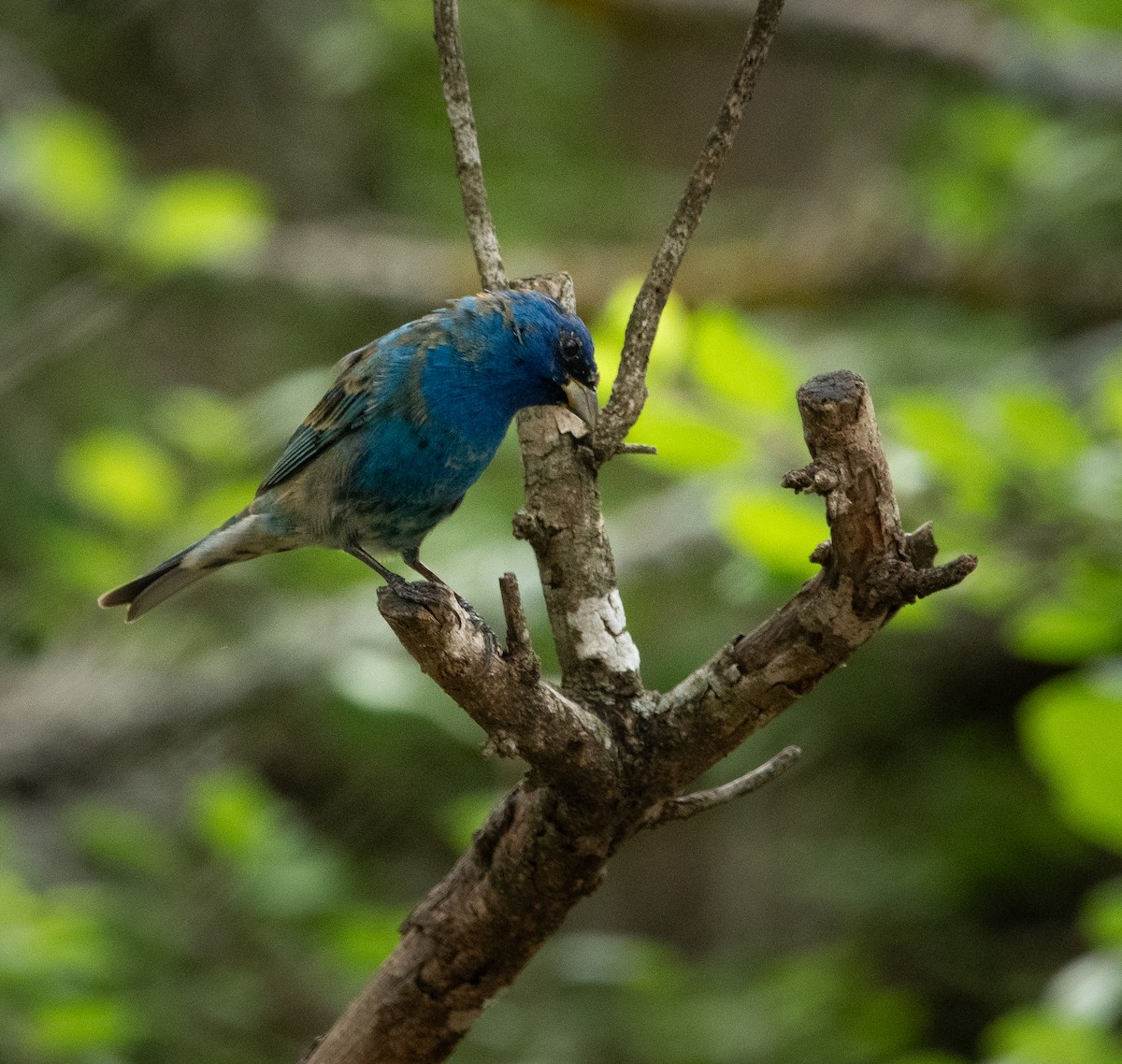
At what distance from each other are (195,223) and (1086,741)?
10.7ft

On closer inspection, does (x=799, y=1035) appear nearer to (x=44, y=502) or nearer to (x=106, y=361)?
(x=44, y=502)

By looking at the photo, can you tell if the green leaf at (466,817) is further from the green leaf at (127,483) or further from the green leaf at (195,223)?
the green leaf at (195,223)

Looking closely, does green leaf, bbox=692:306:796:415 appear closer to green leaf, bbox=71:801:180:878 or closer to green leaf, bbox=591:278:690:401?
green leaf, bbox=591:278:690:401

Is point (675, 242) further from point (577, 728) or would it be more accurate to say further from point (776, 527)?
point (577, 728)

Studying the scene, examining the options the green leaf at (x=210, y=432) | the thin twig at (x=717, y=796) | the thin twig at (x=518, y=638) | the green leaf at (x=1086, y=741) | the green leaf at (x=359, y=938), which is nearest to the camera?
the thin twig at (x=518, y=638)

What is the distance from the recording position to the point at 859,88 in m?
7.31

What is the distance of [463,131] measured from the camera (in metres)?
2.84

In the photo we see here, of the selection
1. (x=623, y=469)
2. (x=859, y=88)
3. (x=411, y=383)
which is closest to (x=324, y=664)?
(x=411, y=383)

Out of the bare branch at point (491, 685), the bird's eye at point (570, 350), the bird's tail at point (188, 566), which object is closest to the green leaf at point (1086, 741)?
the bare branch at point (491, 685)

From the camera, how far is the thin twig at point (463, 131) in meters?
2.77

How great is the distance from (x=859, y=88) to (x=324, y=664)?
14.2 feet

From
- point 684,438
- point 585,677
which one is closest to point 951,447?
point 684,438

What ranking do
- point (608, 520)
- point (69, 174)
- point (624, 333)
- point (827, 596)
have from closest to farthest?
1. point (827, 596)
2. point (624, 333)
3. point (69, 174)
4. point (608, 520)

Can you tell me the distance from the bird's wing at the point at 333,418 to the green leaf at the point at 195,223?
3.76ft
